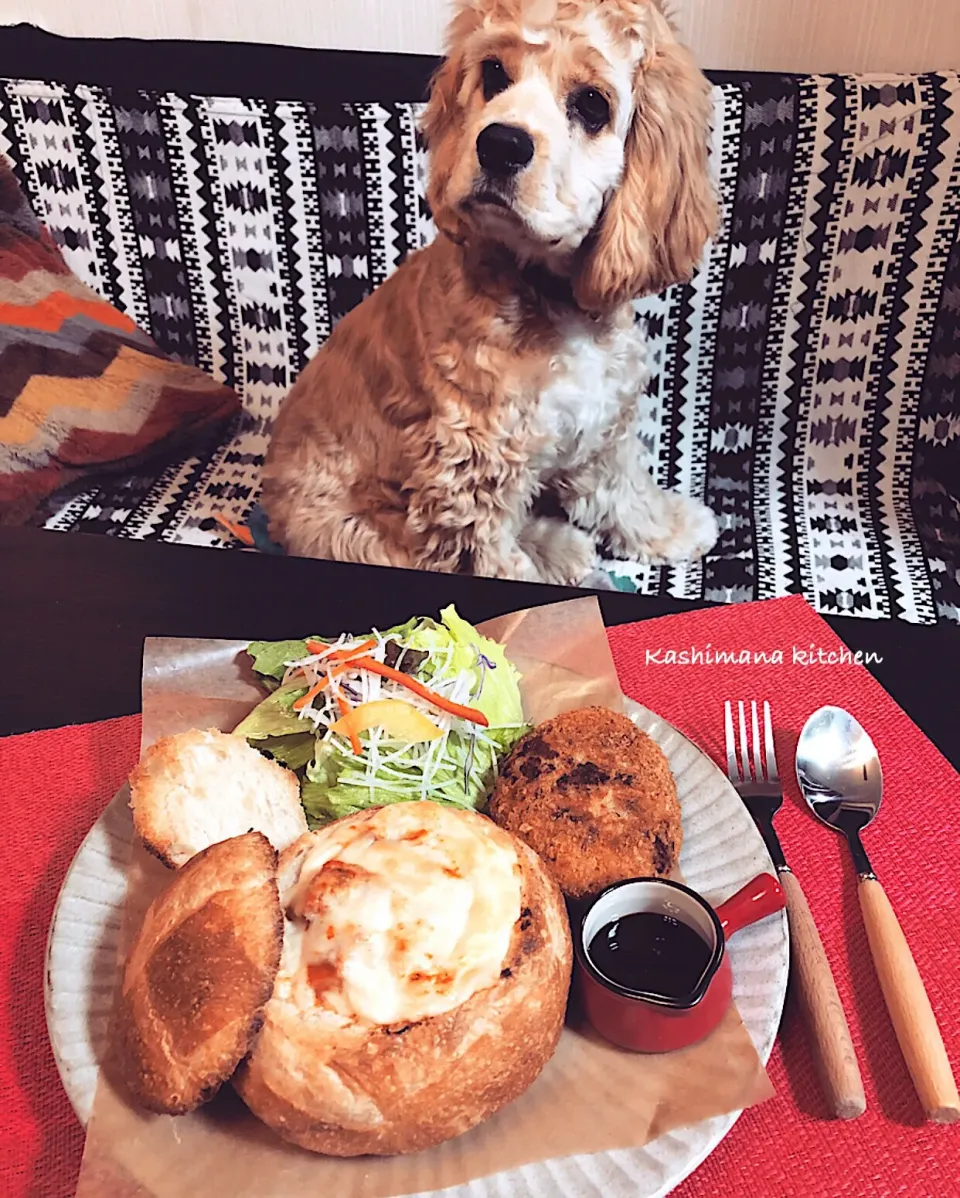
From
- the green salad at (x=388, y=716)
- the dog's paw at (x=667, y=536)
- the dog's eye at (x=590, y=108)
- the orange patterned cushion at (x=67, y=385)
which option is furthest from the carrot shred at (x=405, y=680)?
the orange patterned cushion at (x=67, y=385)

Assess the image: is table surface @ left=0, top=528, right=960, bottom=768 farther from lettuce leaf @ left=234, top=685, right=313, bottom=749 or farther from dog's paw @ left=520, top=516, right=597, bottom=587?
dog's paw @ left=520, top=516, right=597, bottom=587

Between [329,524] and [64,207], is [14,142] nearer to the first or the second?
[64,207]

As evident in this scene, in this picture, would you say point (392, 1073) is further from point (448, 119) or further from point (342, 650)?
point (448, 119)

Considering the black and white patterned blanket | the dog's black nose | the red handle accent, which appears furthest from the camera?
the black and white patterned blanket

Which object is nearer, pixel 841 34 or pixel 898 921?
pixel 898 921

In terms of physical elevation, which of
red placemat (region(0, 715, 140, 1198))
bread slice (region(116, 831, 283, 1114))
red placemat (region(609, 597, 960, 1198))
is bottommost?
red placemat (region(0, 715, 140, 1198))

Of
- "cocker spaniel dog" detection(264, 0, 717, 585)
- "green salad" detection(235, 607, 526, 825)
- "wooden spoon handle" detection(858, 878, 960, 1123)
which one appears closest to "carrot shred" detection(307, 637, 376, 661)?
"green salad" detection(235, 607, 526, 825)

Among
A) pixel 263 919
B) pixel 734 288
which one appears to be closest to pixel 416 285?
pixel 734 288
